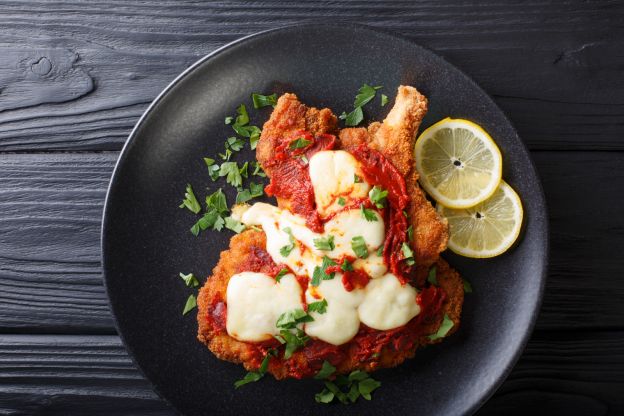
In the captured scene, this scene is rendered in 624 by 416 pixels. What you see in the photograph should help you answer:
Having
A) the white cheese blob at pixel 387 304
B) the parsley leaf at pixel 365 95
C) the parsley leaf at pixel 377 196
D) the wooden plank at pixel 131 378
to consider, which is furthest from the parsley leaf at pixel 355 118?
the wooden plank at pixel 131 378

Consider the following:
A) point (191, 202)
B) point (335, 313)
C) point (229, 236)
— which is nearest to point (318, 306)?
point (335, 313)

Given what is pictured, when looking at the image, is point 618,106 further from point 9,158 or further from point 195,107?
point 9,158

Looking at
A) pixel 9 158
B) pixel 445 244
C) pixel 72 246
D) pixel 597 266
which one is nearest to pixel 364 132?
pixel 445 244

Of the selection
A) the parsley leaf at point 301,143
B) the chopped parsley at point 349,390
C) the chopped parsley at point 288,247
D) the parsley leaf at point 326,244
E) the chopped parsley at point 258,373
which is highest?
the parsley leaf at point 301,143

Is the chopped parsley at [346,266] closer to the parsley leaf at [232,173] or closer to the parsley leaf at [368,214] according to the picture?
the parsley leaf at [368,214]

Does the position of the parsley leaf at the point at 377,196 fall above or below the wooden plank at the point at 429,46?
below

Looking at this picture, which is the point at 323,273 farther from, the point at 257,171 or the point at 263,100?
the point at 263,100
